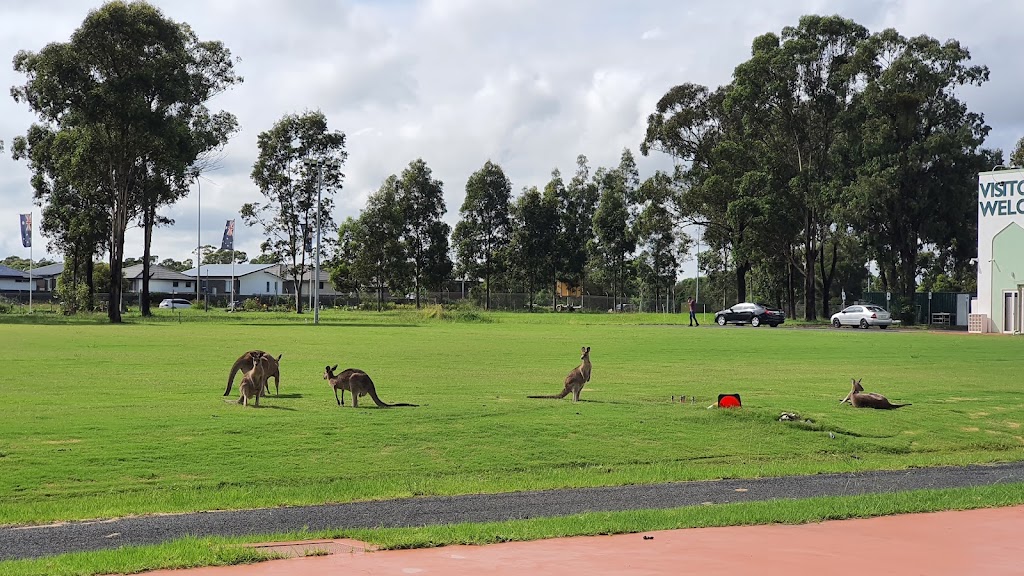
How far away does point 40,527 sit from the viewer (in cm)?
997

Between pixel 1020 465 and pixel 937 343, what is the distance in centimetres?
3066

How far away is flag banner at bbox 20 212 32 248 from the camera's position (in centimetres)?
7956

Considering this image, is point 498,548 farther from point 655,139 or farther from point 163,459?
point 655,139

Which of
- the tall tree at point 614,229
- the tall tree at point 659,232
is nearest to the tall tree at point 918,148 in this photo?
the tall tree at point 659,232

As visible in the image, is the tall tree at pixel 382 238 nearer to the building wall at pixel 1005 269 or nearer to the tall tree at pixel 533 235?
the tall tree at pixel 533 235

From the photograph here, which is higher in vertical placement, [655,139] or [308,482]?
[655,139]

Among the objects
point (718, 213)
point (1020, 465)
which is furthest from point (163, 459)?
point (718, 213)

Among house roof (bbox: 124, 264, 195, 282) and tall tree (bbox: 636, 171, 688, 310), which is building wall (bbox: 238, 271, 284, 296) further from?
tall tree (bbox: 636, 171, 688, 310)

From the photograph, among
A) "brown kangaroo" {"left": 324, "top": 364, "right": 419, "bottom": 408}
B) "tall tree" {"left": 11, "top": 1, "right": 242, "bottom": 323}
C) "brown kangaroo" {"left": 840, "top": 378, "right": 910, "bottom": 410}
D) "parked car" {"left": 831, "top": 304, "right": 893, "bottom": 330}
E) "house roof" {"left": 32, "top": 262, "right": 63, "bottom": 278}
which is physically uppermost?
"tall tree" {"left": 11, "top": 1, "right": 242, "bottom": 323}

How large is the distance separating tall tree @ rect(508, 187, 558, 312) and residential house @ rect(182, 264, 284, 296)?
50.1 meters

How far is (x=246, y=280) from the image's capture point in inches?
5679

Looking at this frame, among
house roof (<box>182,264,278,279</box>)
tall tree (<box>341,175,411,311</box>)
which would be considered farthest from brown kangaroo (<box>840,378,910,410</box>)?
house roof (<box>182,264,278,279</box>)

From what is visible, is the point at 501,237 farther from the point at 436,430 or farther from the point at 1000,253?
the point at 436,430

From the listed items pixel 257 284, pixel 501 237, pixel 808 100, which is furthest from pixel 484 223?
pixel 257 284
